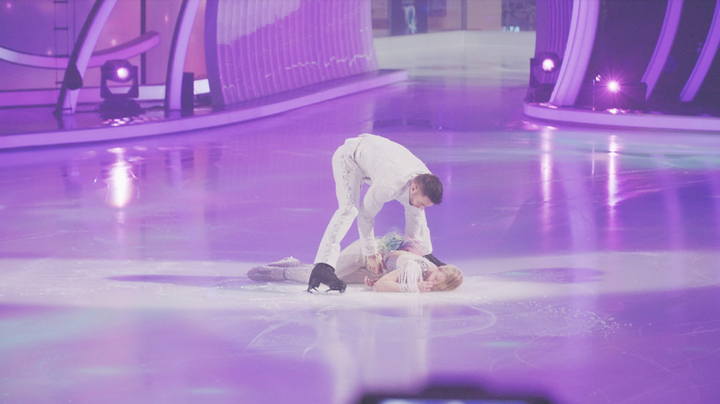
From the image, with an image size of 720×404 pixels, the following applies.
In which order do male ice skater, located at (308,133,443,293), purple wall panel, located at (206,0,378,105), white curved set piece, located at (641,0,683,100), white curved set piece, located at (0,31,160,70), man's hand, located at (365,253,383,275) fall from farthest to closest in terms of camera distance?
white curved set piece, located at (0,31,160,70), purple wall panel, located at (206,0,378,105), white curved set piece, located at (641,0,683,100), man's hand, located at (365,253,383,275), male ice skater, located at (308,133,443,293)

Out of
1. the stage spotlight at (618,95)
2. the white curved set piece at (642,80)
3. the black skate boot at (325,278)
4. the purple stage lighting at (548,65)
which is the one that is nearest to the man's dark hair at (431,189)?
the black skate boot at (325,278)

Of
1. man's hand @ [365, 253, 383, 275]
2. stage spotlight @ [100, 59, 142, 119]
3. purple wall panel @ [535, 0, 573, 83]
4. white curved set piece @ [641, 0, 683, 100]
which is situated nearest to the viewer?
man's hand @ [365, 253, 383, 275]

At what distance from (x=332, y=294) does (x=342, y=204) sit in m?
0.58

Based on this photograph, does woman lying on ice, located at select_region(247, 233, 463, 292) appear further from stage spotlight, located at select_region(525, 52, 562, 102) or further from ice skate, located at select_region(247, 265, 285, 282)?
stage spotlight, located at select_region(525, 52, 562, 102)

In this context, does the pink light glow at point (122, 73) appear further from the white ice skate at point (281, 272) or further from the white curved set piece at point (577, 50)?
the white ice skate at point (281, 272)

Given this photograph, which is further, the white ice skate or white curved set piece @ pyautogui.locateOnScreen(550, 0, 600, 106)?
white curved set piece @ pyautogui.locateOnScreen(550, 0, 600, 106)

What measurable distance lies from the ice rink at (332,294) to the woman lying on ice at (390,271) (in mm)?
113

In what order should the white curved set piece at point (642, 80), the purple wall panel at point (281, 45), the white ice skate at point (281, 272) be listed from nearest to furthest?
the white ice skate at point (281, 272) < the white curved set piece at point (642, 80) < the purple wall panel at point (281, 45)

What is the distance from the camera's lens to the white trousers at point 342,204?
18.1 feet

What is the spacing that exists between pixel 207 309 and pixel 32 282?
1.41m

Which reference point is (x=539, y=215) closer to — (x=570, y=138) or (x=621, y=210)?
(x=621, y=210)

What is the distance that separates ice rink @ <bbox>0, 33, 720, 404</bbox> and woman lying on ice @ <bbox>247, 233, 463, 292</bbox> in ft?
0.37

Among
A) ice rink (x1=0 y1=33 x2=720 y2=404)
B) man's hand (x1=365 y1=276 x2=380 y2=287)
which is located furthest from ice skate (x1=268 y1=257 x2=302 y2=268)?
man's hand (x1=365 y1=276 x2=380 y2=287)

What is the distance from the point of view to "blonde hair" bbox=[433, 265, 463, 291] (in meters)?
5.47
